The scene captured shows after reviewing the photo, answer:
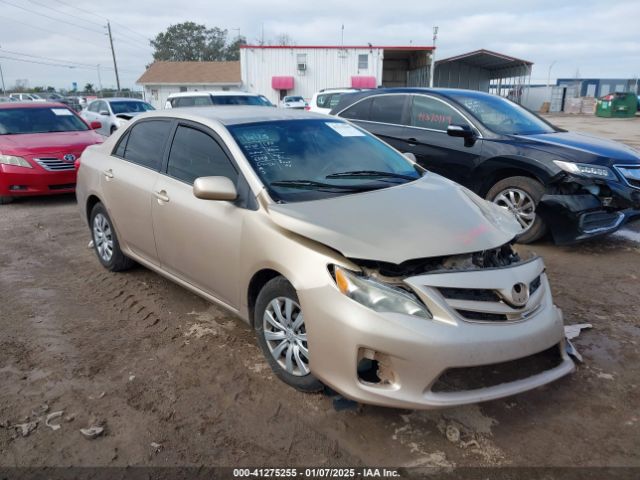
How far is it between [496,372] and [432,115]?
4.68m

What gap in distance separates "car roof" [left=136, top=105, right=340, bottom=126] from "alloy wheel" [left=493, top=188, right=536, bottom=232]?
8.67 feet

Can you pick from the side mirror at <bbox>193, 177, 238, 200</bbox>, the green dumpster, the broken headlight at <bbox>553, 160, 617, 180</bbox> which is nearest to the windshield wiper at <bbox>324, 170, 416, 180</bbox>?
the side mirror at <bbox>193, 177, 238, 200</bbox>

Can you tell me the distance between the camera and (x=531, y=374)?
2.74m

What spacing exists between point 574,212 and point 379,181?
2.75 metres

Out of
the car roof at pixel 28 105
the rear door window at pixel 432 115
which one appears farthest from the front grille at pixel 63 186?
the rear door window at pixel 432 115

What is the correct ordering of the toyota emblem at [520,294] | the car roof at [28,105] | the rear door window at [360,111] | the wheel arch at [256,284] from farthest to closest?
1. the car roof at [28,105]
2. the rear door window at [360,111]
3. the wheel arch at [256,284]
4. the toyota emblem at [520,294]

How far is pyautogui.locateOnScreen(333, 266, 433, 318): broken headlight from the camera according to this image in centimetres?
253

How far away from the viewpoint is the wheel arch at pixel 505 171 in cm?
557

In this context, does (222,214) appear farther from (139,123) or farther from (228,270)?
(139,123)

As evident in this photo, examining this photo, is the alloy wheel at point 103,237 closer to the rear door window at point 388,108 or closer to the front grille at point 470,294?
the front grille at point 470,294

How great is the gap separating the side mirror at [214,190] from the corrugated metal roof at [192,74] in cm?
4498

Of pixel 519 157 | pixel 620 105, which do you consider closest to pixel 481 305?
pixel 519 157

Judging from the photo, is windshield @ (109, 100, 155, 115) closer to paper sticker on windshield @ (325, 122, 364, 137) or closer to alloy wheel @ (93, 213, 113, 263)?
alloy wheel @ (93, 213, 113, 263)

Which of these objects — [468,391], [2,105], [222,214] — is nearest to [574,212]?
[468,391]
